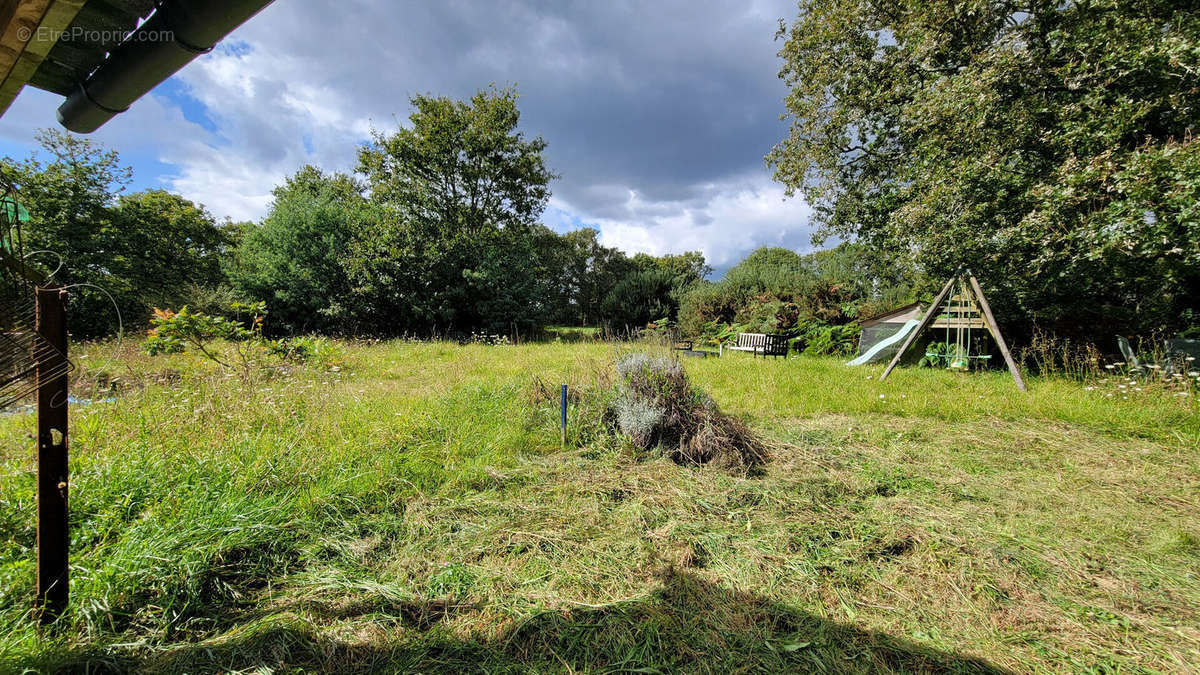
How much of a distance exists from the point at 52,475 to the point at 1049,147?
11717 millimetres

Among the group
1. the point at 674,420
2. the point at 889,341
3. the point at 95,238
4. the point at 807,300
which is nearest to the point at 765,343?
the point at 889,341

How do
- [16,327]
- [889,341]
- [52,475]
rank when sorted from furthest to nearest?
[889,341]
[52,475]
[16,327]

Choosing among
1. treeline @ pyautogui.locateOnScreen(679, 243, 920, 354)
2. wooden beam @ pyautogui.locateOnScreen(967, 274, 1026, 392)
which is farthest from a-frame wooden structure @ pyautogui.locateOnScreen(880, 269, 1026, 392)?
treeline @ pyautogui.locateOnScreen(679, 243, 920, 354)

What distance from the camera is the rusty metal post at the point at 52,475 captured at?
1.50 metres

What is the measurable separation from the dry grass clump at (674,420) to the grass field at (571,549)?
0.86ft

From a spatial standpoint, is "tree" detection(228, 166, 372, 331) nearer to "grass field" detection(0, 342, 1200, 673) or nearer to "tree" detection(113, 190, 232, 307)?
"tree" detection(113, 190, 232, 307)

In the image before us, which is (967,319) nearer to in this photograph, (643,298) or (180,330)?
(643,298)

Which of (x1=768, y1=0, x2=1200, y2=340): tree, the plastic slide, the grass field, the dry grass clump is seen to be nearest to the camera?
the grass field

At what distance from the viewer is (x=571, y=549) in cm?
224

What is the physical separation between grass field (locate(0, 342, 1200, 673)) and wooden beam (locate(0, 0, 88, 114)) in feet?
6.56

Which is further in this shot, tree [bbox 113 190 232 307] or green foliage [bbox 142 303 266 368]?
tree [bbox 113 190 232 307]

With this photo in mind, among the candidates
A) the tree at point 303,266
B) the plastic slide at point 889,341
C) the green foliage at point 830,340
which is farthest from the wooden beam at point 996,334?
the tree at point 303,266

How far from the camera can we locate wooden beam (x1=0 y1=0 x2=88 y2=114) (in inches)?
46.9

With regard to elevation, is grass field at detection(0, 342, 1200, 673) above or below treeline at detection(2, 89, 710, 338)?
below
